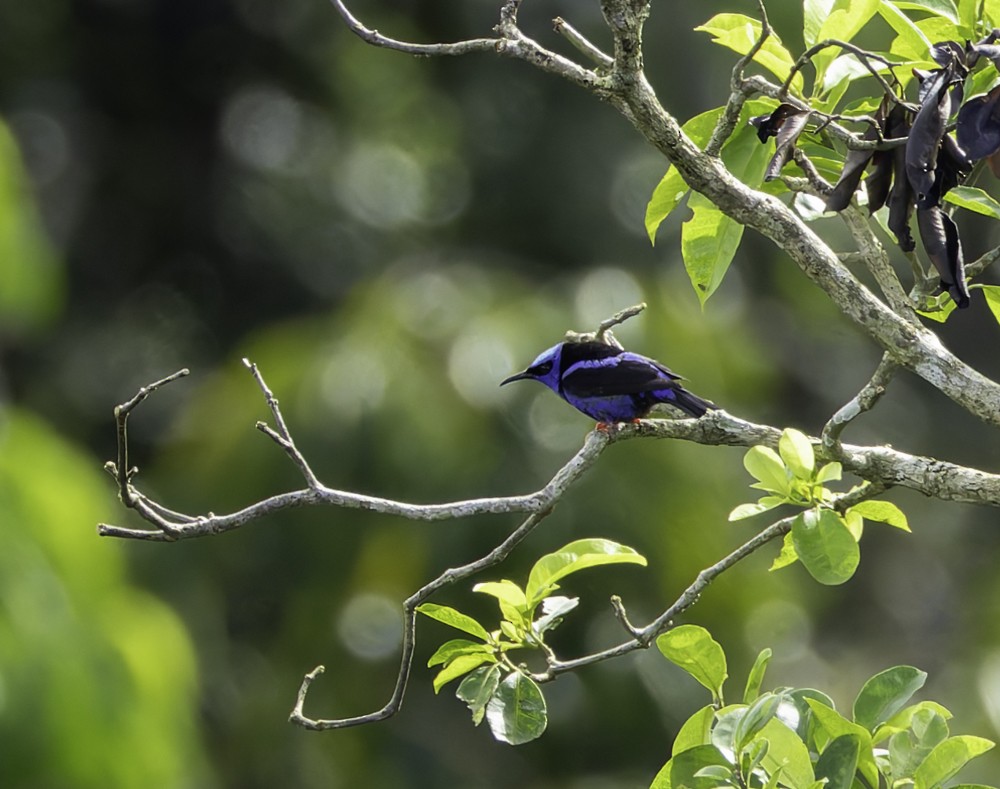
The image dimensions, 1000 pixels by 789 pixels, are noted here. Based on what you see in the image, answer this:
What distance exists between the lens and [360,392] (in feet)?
32.4

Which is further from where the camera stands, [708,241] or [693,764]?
[708,241]

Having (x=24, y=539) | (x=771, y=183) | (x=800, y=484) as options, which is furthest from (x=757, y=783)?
(x=24, y=539)

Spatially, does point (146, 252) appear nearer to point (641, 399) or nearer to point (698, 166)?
point (641, 399)

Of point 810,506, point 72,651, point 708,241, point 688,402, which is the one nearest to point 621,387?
point 688,402

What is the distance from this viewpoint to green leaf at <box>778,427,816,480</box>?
266cm

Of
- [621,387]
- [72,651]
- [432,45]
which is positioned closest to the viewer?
[432,45]

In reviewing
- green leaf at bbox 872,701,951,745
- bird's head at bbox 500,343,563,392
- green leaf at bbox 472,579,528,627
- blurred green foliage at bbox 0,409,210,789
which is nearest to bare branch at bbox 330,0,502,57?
green leaf at bbox 472,579,528,627

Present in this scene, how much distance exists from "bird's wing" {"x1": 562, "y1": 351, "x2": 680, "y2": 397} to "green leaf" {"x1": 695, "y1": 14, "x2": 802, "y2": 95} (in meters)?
1.70

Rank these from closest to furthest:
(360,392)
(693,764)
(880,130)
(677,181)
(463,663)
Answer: (693,764)
(880,130)
(463,663)
(677,181)
(360,392)

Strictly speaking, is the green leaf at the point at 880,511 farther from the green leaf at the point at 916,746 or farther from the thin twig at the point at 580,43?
the thin twig at the point at 580,43

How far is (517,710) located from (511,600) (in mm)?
219

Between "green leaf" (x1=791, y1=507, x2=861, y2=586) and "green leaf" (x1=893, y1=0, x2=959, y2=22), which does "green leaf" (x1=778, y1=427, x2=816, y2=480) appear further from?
"green leaf" (x1=893, y1=0, x2=959, y2=22)

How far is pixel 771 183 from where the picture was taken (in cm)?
318

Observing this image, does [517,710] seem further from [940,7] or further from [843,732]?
[940,7]
